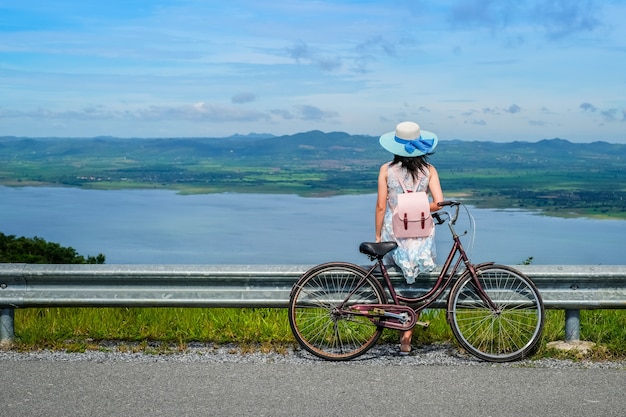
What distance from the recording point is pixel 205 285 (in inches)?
279

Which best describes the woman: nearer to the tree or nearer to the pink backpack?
the pink backpack

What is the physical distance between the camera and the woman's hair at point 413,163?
701 cm

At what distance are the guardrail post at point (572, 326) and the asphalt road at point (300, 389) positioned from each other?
2.25 ft

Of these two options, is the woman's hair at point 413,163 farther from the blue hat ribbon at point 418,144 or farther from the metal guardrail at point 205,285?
the metal guardrail at point 205,285

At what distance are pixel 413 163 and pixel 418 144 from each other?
16 cm

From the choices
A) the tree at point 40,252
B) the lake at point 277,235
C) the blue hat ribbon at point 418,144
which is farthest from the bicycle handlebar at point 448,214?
the lake at point 277,235

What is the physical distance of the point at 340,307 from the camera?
6938 mm

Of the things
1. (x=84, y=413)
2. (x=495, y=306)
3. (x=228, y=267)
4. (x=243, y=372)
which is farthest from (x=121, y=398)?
(x=495, y=306)

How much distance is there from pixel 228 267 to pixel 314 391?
153 centimetres

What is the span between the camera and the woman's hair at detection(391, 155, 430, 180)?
701cm

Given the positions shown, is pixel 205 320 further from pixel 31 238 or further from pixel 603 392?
pixel 31 238

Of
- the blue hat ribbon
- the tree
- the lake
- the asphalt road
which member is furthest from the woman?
the lake

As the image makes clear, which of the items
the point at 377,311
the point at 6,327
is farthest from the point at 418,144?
the point at 6,327

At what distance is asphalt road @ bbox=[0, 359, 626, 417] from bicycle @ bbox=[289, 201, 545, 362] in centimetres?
30
